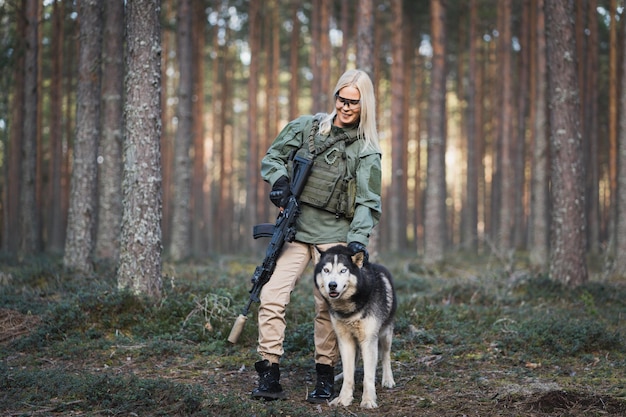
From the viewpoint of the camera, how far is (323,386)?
5363mm

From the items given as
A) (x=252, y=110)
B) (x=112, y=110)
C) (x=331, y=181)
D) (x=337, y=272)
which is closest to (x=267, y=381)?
(x=337, y=272)

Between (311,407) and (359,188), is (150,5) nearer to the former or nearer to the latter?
(359,188)

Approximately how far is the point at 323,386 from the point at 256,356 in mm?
1557

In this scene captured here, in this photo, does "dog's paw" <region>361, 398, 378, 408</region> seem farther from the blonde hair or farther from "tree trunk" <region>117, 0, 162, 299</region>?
"tree trunk" <region>117, 0, 162, 299</region>

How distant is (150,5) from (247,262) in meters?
10.2

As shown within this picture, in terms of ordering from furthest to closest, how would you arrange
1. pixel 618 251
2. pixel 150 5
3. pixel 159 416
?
pixel 618 251 → pixel 150 5 → pixel 159 416

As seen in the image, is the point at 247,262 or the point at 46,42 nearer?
the point at 247,262

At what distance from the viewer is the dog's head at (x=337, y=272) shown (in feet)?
15.8

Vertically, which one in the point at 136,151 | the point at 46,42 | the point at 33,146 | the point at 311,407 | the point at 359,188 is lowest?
the point at 311,407

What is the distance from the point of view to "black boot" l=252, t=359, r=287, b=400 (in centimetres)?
513

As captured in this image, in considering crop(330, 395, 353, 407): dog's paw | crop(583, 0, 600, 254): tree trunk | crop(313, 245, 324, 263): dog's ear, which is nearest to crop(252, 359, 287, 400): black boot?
crop(330, 395, 353, 407): dog's paw

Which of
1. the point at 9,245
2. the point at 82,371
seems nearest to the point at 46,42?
the point at 9,245

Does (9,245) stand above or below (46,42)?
below

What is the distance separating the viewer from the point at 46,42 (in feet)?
79.8
